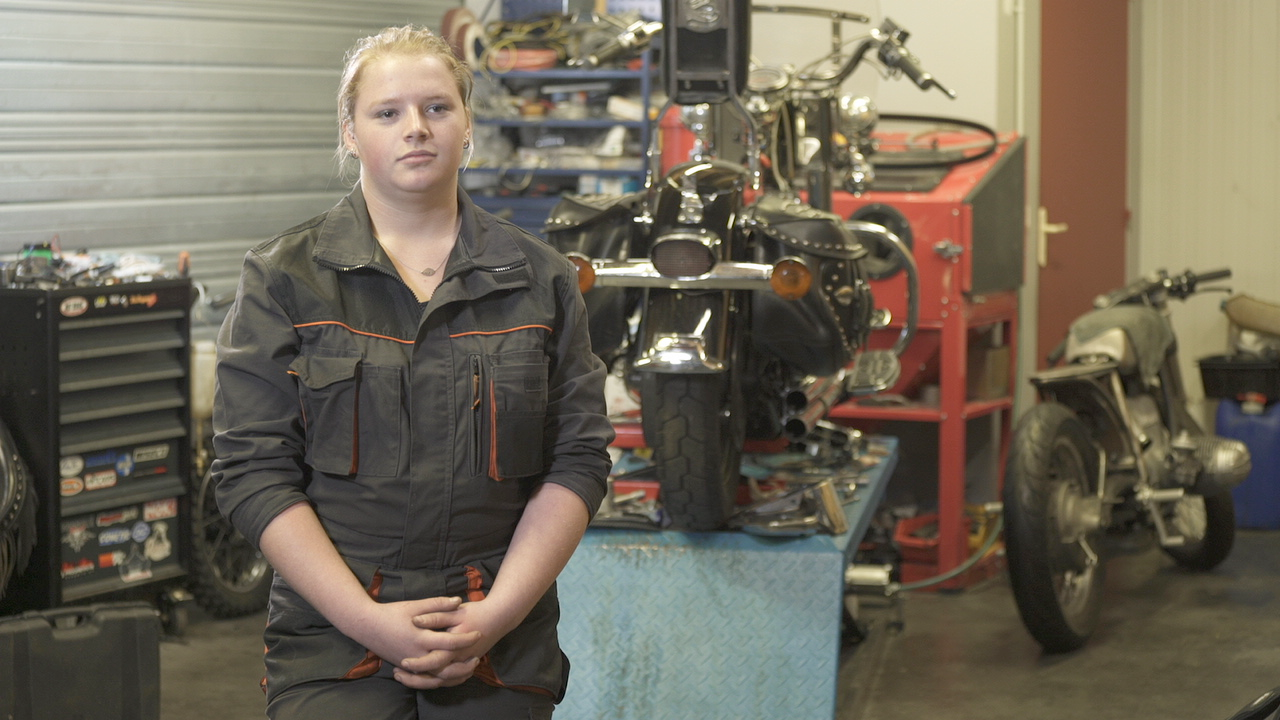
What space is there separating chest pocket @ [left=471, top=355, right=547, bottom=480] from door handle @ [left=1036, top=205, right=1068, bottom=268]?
468cm

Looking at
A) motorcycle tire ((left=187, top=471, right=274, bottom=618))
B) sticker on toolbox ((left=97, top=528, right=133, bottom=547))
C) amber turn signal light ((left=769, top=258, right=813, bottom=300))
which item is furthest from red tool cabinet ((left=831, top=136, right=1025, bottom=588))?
sticker on toolbox ((left=97, top=528, right=133, bottom=547))

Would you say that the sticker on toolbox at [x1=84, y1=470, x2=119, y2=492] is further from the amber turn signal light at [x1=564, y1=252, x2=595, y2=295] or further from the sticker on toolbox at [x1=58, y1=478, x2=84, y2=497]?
the amber turn signal light at [x1=564, y1=252, x2=595, y2=295]

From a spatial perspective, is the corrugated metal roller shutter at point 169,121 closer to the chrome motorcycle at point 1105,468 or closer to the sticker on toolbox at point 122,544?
the sticker on toolbox at point 122,544

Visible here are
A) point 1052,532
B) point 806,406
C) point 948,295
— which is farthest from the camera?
point 948,295

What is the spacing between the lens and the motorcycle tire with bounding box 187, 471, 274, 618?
4.18m

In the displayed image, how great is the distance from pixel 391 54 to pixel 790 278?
1.26 metres

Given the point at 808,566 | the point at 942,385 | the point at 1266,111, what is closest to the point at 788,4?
the point at 942,385

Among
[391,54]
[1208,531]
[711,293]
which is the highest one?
[391,54]

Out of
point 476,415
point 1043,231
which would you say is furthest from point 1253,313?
point 476,415

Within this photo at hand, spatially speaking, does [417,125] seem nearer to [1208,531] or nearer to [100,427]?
[100,427]

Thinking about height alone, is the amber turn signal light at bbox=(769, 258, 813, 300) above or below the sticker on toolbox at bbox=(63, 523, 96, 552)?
above

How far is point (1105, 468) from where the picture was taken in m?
4.11

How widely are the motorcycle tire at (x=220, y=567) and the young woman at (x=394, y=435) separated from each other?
2614mm

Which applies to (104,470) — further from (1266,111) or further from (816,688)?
(1266,111)
